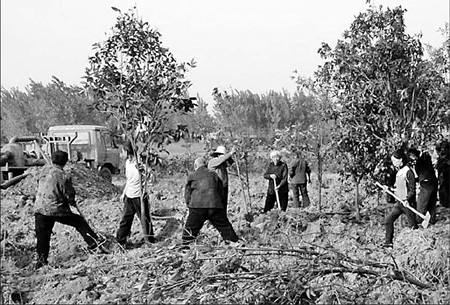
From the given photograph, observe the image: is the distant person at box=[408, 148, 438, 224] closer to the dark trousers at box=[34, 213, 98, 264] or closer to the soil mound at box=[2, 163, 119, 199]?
the dark trousers at box=[34, 213, 98, 264]

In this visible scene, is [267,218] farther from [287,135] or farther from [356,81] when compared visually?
[356,81]

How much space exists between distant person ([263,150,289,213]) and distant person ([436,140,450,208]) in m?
2.61

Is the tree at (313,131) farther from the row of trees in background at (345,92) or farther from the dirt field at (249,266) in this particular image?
the dirt field at (249,266)

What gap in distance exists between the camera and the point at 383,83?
27.0 feet

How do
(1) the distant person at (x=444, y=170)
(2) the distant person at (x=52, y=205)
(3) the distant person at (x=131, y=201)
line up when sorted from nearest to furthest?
(2) the distant person at (x=52, y=205)
(3) the distant person at (x=131, y=201)
(1) the distant person at (x=444, y=170)

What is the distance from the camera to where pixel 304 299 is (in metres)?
4.49

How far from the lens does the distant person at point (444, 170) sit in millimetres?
8805

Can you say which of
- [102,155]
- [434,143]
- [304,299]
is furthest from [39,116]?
[304,299]

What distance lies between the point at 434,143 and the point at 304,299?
4.70 m

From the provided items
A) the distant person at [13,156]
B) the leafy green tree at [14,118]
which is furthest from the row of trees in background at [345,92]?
the leafy green tree at [14,118]

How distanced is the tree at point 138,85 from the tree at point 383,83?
2282mm

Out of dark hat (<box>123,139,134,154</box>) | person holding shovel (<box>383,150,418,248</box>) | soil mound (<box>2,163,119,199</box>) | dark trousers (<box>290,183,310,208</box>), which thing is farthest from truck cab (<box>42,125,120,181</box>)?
person holding shovel (<box>383,150,418,248</box>)

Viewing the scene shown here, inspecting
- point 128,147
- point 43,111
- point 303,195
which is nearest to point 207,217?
point 128,147

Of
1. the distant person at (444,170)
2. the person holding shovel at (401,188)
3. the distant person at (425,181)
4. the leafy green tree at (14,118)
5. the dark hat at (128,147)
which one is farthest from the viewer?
the leafy green tree at (14,118)
